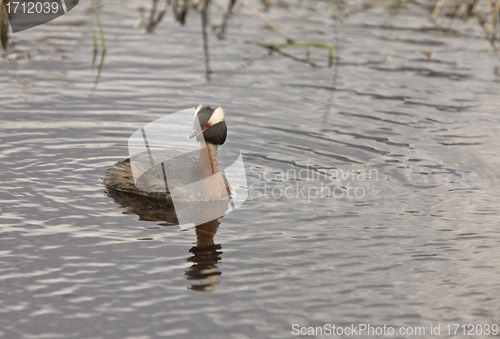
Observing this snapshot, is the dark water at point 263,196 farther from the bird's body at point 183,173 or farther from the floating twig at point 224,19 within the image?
the floating twig at point 224,19

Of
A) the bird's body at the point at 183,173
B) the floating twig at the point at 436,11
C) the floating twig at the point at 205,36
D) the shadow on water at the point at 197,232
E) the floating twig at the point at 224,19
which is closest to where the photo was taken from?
the shadow on water at the point at 197,232

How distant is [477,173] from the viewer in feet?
28.7

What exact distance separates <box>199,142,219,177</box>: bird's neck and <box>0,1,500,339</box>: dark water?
0.67m

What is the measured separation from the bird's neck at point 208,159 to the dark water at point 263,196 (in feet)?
2.20

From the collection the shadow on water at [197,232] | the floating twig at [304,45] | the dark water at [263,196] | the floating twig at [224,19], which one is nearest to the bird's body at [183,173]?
the shadow on water at [197,232]

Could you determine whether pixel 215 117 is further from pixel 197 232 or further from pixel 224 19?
pixel 224 19

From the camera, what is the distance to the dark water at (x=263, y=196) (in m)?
5.64

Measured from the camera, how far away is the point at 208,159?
7.88m

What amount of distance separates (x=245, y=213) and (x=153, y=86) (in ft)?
16.7

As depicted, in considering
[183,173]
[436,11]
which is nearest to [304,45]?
[183,173]

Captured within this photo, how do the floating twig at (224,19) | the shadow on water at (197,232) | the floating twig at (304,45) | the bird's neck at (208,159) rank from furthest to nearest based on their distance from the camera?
1. the floating twig at (224,19)
2. the floating twig at (304,45)
3. the bird's neck at (208,159)
4. the shadow on water at (197,232)

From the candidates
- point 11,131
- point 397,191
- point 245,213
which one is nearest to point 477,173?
point 397,191

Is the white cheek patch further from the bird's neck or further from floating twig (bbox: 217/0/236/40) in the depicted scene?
floating twig (bbox: 217/0/236/40)

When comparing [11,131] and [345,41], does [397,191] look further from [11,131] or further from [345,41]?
[345,41]
